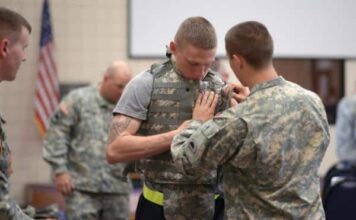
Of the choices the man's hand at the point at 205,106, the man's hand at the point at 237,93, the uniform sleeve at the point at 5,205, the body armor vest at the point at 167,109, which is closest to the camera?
the uniform sleeve at the point at 5,205

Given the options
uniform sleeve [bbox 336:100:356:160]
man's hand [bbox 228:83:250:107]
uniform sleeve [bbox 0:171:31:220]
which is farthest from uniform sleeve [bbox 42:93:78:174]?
uniform sleeve [bbox 336:100:356:160]

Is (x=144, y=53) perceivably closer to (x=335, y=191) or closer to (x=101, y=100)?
(x=101, y=100)

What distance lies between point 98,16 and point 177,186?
4.52 meters

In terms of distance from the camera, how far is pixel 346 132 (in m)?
7.20

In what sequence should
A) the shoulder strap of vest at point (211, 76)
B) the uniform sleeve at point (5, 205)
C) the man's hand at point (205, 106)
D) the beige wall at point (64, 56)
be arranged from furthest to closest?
the beige wall at point (64, 56)
the shoulder strap of vest at point (211, 76)
the man's hand at point (205, 106)
the uniform sleeve at point (5, 205)

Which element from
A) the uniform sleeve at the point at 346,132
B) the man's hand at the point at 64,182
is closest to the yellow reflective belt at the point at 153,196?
the man's hand at the point at 64,182

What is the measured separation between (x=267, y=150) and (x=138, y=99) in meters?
0.77

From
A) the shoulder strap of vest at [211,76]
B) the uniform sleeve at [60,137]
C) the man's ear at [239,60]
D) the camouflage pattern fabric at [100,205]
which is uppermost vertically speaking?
the man's ear at [239,60]

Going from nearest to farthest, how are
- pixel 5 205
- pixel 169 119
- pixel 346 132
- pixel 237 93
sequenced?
pixel 5 205, pixel 237 93, pixel 169 119, pixel 346 132

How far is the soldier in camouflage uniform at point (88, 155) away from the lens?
502 centimetres

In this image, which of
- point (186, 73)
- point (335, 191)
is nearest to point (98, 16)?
point (335, 191)

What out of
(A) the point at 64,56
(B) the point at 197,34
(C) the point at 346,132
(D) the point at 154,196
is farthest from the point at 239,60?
(A) the point at 64,56

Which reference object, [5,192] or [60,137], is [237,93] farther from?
[60,137]

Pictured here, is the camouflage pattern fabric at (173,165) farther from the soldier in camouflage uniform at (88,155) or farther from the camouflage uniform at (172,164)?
the soldier in camouflage uniform at (88,155)
